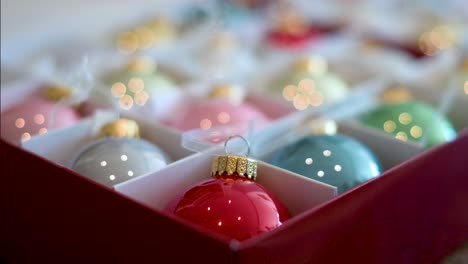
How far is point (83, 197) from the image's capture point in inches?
34.8

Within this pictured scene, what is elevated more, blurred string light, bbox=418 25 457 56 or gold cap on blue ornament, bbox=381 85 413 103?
blurred string light, bbox=418 25 457 56

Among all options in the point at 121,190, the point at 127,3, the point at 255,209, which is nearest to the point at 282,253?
the point at 255,209

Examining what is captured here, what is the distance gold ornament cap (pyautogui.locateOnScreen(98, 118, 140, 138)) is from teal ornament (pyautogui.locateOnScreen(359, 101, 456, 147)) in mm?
376

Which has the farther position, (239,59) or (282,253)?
(239,59)

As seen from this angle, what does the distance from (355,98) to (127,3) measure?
23.5 inches

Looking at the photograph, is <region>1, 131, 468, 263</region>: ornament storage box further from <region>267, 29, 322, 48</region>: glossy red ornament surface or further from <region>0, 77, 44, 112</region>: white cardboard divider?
<region>267, 29, 322, 48</region>: glossy red ornament surface

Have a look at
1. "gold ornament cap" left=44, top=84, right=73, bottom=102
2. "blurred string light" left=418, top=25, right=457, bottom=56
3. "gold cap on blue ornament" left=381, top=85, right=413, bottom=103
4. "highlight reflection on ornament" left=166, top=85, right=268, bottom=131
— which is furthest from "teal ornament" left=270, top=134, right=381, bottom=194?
"blurred string light" left=418, top=25, right=457, bottom=56

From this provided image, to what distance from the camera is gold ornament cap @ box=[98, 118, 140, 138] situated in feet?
3.40

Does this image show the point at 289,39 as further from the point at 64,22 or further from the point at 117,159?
the point at 117,159

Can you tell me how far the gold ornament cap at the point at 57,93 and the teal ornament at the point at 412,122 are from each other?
0.47m

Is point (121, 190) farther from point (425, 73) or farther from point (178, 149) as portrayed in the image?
point (425, 73)

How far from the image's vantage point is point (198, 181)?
0.99 meters

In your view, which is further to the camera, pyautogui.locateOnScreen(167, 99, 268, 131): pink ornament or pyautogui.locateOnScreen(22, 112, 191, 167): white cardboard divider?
pyautogui.locateOnScreen(167, 99, 268, 131): pink ornament

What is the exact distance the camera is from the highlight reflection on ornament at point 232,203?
834 mm
